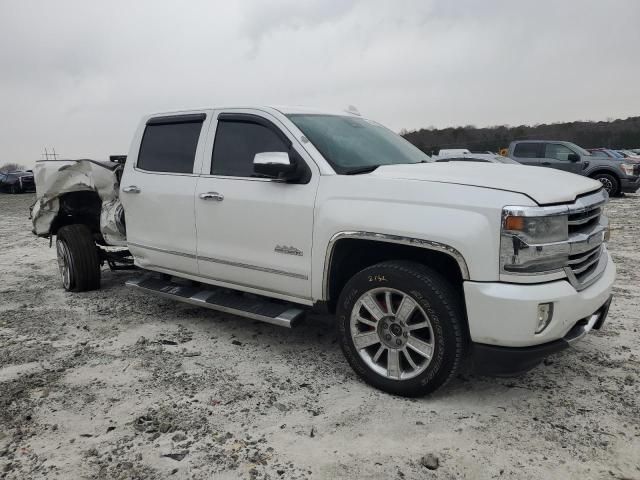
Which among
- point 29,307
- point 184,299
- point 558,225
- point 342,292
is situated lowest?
point 29,307

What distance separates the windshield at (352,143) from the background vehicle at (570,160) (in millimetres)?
12476

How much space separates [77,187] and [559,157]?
46.7 feet

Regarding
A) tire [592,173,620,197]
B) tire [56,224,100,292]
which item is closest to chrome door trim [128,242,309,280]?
tire [56,224,100,292]

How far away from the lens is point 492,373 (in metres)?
3.00

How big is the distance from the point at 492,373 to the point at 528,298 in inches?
20.2

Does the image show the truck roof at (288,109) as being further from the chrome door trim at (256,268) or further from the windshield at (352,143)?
the chrome door trim at (256,268)

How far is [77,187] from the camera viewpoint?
5969 mm

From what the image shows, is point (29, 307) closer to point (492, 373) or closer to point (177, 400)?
point (177, 400)

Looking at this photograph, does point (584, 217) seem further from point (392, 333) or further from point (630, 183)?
point (630, 183)

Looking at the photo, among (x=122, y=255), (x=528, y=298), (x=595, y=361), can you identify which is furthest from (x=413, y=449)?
(x=122, y=255)

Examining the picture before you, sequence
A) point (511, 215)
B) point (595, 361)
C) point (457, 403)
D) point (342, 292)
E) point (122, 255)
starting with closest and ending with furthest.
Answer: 1. point (511, 215)
2. point (457, 403)
3. point (342, 292)
4. point (595, 361)
5. point (122, 255)

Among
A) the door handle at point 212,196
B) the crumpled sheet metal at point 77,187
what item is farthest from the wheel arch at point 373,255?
the crumpled sheet metal at point 77,187

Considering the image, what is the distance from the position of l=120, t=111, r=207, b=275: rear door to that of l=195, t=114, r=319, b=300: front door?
176 mm

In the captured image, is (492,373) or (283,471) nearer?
(283,471)
